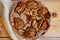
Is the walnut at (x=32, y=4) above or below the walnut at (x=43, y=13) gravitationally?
above

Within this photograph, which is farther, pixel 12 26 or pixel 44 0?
pixel 44 0

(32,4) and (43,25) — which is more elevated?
(32,4)

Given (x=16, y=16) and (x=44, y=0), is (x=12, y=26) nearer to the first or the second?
(x=16, y=16)

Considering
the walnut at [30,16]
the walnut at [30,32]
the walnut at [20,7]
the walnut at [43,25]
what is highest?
the walnut at [20,7]

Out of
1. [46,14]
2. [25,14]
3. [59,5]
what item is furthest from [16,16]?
[59,5]

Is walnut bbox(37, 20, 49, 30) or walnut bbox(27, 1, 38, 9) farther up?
walnut bbox(27, 1, 38, 9)

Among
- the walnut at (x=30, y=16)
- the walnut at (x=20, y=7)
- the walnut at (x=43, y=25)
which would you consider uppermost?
the walnut at (x=20, y=7)

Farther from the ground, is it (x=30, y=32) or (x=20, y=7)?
(x=20, y=7)

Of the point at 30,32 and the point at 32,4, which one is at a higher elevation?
the point at 32,4

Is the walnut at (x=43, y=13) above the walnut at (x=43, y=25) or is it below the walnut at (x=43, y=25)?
above

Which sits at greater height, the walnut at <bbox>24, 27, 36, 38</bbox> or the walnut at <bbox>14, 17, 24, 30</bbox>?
the walnut at <bbox>14, 17, 24, 30</bbox>

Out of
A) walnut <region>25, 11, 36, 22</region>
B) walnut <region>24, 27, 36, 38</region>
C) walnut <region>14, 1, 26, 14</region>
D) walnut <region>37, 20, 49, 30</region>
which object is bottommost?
walnut <region>24, 27, 36, 38</region>
